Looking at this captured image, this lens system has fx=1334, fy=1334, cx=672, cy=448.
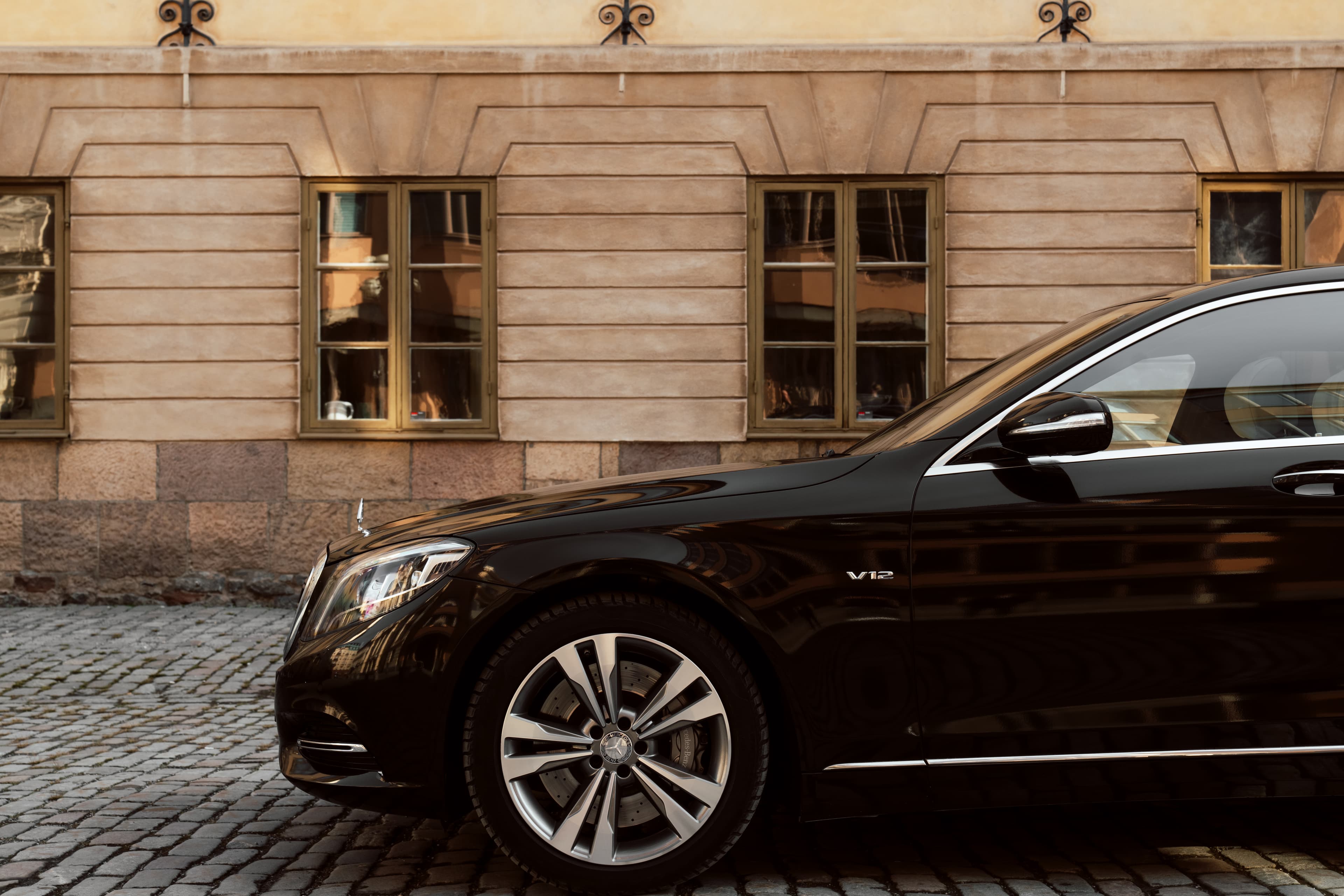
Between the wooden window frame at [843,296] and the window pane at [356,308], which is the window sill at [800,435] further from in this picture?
the window pane at [356,308]

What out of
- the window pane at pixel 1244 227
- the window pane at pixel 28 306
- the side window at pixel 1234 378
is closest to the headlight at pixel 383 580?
the side window at pixel 1234 378

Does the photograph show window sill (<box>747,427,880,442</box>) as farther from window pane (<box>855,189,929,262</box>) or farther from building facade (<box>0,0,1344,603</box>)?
window pane (<box>855,189,929,262</box>)

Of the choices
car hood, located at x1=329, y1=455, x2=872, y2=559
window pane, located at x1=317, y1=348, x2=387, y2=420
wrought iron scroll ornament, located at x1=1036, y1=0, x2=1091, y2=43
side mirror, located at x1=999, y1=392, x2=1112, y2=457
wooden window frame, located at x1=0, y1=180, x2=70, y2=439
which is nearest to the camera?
side mirror, located at x1=999, y1=392, x2=1112, y2=457

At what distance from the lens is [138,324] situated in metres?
10.1

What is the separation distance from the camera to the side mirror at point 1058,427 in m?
3.28

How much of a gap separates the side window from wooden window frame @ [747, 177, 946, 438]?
6.47 meters

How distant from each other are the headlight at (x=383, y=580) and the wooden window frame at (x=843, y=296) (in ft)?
21.7

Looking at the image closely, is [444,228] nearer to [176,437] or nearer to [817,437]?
[176,437]

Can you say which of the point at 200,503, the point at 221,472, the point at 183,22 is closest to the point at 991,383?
the point at 221,472

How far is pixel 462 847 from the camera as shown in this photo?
393 centimetres

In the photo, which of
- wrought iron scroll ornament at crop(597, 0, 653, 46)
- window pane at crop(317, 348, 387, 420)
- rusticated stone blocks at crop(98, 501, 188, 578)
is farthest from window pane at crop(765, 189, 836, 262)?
rusticated stone blocks at crop(98, 501, 188, 578)

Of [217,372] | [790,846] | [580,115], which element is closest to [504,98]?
[580,115]

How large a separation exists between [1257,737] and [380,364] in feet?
26.1

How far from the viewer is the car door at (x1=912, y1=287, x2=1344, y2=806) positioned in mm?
3311
